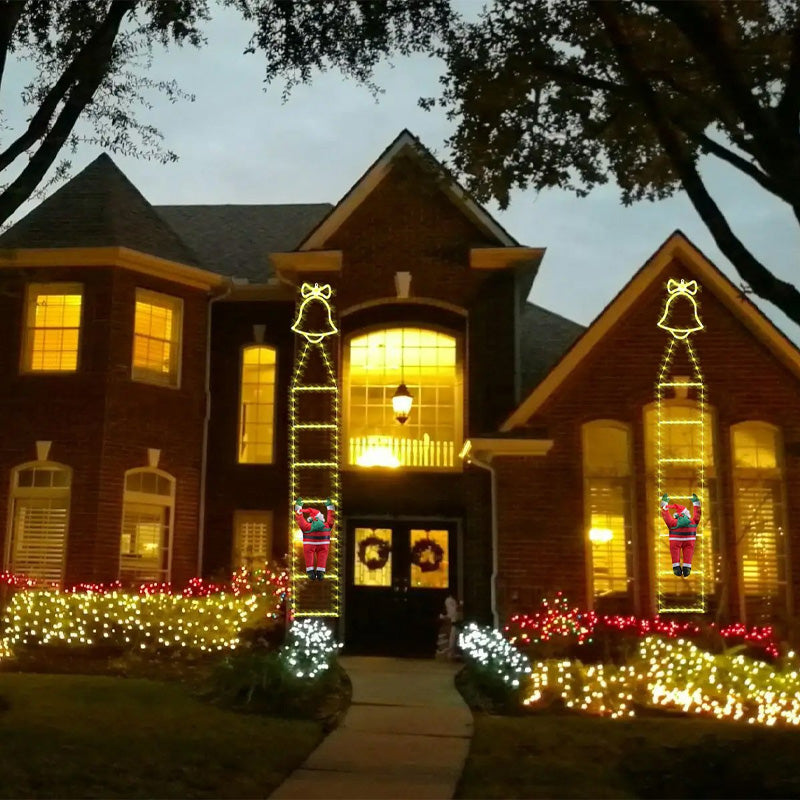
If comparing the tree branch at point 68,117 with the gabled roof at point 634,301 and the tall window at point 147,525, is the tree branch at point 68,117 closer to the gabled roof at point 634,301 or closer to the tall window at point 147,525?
the tall window at point 147,525

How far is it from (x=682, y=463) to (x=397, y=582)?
5299mm

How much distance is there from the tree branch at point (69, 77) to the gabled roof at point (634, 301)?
7.73 m

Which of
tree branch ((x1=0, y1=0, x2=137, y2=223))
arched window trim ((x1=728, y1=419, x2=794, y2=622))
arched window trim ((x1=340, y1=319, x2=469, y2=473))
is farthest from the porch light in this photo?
tree branch ((x1=0, y1=0, x2=137, y2=223))

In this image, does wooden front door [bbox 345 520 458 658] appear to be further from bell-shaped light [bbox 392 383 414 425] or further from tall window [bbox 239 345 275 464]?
tall window [bbox 239 345 275 464]

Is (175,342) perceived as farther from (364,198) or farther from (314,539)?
(314,539)

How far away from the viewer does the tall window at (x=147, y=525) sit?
53.7ft

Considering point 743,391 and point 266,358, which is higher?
point 266,358

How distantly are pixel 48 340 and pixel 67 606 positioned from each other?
4666 millimetres

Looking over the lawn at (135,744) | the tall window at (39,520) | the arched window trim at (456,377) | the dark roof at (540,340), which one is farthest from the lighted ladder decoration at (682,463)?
the tall window at (39,520)

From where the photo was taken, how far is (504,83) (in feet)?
33.8

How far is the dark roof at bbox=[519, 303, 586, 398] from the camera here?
696 inches

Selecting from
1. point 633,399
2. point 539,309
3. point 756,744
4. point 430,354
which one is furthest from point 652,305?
point 756,744

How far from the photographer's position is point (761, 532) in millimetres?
14812

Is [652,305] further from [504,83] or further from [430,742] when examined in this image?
[430,742]
